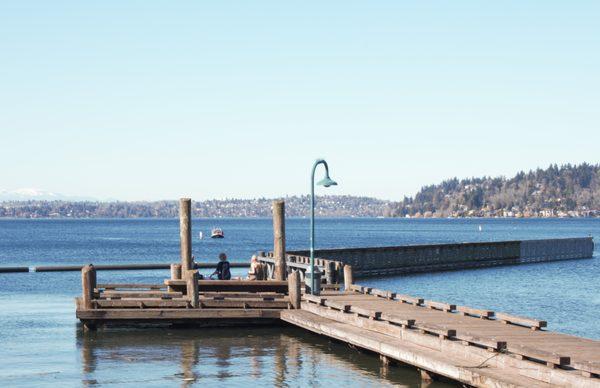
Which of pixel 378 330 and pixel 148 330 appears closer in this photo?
pixel 378 330

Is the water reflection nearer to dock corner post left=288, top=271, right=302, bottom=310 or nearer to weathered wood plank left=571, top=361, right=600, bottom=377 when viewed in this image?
dock corner post left=288, top=271, right=302, bottom=310

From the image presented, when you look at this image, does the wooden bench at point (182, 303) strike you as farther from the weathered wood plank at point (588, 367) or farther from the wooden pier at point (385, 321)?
the weathered wood plank at point (588, 367)

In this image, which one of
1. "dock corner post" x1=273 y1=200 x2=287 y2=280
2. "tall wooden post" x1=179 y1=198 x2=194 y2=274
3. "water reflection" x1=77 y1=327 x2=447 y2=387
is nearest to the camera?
"water reflection" x1=77 y1=327 x2=447 y2=387

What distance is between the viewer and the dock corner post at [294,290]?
1265 inches

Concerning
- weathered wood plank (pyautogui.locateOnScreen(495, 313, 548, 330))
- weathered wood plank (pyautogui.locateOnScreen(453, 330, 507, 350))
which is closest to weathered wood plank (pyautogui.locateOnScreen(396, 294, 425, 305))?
weathered wood plank (pyautogui.locateOnScreen(495, 313, 548, 330))

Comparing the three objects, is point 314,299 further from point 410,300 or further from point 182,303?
point 182,303

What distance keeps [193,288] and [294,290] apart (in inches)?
129

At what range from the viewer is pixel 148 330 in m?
33.0

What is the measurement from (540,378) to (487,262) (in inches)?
2450

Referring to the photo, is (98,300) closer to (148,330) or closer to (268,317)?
(148,330)

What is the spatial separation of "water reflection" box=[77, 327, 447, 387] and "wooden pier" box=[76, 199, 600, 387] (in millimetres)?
531

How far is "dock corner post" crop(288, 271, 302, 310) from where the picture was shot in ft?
105

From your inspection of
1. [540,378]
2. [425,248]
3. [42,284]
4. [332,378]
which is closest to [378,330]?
[332,378]

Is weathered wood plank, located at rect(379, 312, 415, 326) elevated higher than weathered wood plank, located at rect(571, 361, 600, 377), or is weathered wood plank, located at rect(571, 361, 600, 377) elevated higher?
weathered wood plank, located at rect(379, 312, 415, 326)
